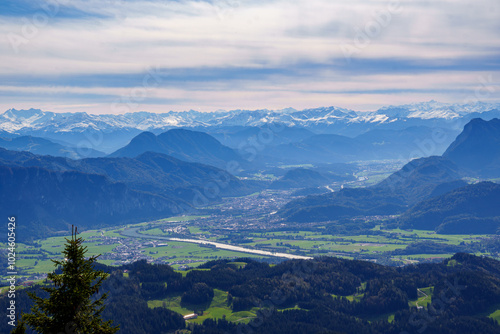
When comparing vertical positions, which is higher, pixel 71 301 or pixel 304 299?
pixel 71 301

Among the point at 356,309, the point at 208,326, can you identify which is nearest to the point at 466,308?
the point at 356,309

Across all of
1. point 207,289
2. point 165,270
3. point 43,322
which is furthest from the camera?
point 165,270

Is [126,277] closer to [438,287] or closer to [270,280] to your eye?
[270,280]

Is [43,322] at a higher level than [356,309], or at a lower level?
higher

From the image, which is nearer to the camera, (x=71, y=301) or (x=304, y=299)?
(x=71, y=301)

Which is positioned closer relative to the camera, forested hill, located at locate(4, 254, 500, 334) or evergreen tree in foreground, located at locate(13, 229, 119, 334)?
evergreen tree in foreground, located at locate(13, 229, 119, 334)

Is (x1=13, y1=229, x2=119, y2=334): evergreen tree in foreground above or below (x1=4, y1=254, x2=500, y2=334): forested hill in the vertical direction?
above

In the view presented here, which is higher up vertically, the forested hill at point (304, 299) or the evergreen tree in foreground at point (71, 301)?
the evergreen tree in foreground at point (71, 301)

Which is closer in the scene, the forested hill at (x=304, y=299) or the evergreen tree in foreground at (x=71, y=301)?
the evergreen tree in foreground at (x=71, y=301)
